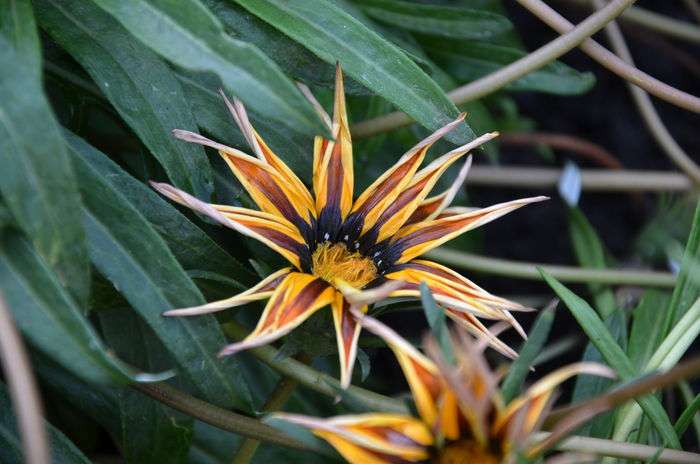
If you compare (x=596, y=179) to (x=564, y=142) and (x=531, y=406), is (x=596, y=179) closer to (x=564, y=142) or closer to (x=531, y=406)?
(x=564, y=142)

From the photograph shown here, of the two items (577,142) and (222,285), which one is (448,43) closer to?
(577,142)

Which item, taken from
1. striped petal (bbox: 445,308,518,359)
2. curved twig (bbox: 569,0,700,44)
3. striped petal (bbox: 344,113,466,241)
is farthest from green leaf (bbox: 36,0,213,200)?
curved twig (bbox: 569,0,700,44)

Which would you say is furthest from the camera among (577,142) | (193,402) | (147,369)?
(577,142)

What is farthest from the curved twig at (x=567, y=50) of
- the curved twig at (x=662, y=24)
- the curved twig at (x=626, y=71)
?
the curved twig at (x=662, y=24)

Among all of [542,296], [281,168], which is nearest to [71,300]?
[281,168]

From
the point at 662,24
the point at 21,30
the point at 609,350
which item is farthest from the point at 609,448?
the point at 662,24

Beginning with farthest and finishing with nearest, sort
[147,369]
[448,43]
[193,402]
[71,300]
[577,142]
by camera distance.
A: [577,142] < [448,43] < [147,369] < [193,402] < [71,300]
